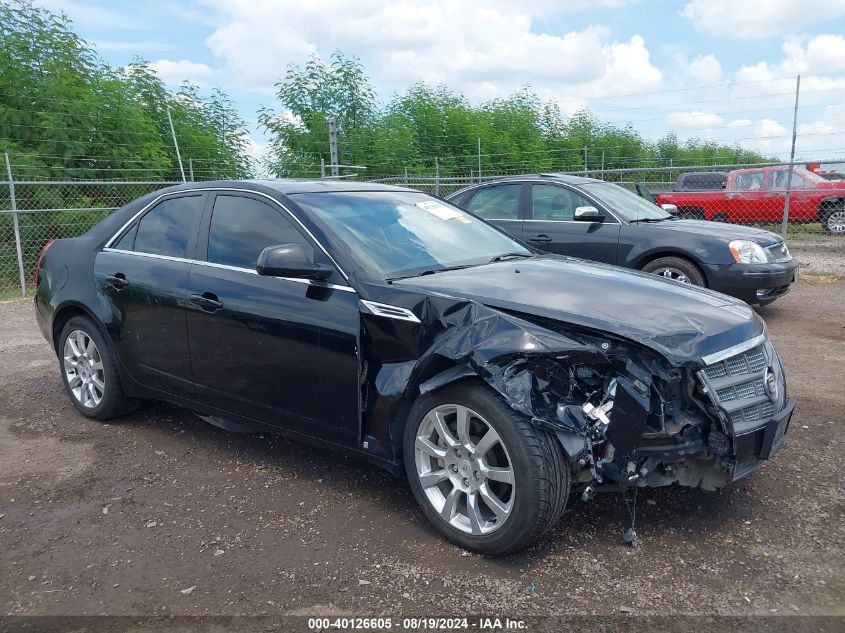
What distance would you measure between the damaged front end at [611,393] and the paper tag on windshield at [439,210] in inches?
53.3

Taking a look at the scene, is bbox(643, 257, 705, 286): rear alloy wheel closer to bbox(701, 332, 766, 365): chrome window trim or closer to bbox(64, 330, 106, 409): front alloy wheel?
bbox(701, 332, 766, 365): chrome window trim

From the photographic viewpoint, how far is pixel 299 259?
142 inches

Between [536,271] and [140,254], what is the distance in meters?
2.57

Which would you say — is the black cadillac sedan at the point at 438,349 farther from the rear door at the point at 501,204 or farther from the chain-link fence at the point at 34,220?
the chain-link fence at the point at 34,220

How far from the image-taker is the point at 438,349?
3.24 meters

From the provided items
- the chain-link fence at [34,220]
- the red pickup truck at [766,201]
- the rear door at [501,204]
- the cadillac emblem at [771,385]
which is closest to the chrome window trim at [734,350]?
the cadillac emblem at [771,385]

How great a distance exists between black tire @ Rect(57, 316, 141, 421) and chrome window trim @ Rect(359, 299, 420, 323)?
2262mm

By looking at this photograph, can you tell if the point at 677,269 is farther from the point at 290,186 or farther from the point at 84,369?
the point at 84,369

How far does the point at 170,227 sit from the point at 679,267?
535 cm

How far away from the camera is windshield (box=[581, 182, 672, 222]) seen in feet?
27.2

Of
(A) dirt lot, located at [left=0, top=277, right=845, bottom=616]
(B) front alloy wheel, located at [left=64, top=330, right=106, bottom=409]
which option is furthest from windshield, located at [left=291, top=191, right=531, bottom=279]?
(B) front alloy wheel, located at [left=64, top=330, right=106, bottom=409]

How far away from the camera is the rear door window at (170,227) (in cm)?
449

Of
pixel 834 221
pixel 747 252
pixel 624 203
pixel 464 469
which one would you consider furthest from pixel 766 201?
pixel 464 469

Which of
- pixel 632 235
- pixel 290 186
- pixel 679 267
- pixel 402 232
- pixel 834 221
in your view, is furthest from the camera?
pixel 834 221
